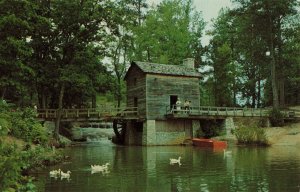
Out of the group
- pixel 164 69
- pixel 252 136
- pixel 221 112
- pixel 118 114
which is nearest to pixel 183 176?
pixel 252 136

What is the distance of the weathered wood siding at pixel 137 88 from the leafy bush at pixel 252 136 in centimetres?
915

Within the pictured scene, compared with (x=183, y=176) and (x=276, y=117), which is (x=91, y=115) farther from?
(x=183, y=176)

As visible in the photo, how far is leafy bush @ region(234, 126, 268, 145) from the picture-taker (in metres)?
35.4

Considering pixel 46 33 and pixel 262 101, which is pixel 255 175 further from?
pixel 262 101

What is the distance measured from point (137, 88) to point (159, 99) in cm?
250

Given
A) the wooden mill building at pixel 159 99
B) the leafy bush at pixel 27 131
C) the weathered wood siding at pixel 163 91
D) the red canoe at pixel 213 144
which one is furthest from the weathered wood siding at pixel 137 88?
the leafy bush at pixel 27 131

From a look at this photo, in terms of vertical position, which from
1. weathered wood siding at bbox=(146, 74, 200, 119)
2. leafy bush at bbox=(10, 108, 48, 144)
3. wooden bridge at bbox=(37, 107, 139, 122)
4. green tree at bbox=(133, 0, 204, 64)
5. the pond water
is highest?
green tree at bbox=(133, 0, 204, 64)

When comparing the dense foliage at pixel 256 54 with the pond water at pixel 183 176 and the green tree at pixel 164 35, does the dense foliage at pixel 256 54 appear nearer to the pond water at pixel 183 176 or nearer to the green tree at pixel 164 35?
the green tree at pixel 164 35

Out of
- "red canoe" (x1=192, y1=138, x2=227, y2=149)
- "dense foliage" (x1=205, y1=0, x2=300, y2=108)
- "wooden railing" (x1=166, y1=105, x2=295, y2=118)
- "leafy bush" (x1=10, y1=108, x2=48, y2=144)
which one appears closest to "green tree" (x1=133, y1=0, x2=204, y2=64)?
"dense foliage" (x1=205, y1=0, x2=300, y2=108)

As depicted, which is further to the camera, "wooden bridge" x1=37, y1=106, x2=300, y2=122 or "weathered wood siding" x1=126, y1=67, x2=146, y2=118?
"weathered wood siding" x1=126, y1=67, x2=146, y2=118

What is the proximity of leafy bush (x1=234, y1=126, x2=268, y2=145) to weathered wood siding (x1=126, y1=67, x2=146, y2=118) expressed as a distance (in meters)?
9.15

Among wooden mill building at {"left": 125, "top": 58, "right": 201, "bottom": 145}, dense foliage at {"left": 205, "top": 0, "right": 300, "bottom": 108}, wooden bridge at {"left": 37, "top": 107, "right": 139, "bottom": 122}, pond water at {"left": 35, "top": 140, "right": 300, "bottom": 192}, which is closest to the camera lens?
pond water at {"left": 35, "top": 140, "right": 300, "bottom": 192}

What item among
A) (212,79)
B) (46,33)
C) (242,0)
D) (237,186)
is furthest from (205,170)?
(212,79)

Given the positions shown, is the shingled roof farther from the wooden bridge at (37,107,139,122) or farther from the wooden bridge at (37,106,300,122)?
the wooden bridge at (37,107,139,122)
